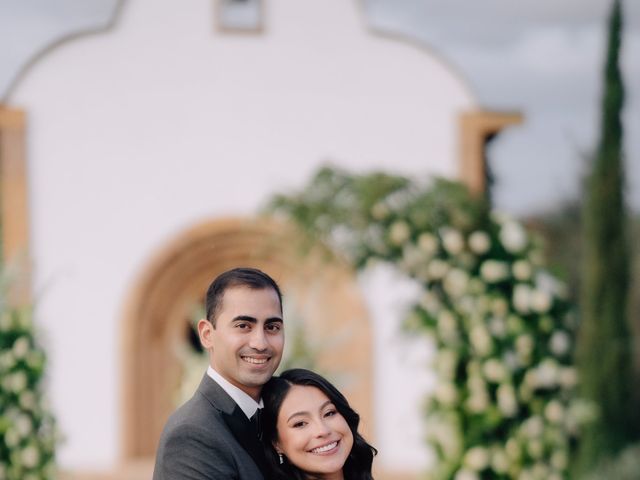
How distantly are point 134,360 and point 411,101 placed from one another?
11.4 ft

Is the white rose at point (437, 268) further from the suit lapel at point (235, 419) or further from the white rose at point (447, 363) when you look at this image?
the suit lapel at point (235, 419)

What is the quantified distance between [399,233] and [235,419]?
3.95 meters

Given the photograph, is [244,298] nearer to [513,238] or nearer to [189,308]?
[513,238]

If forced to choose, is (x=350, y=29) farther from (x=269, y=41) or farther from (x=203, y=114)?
(x=203, y=114)

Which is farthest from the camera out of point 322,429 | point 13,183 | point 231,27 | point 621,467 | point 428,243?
point 231,27

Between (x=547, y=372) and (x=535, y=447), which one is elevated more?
(x=547, y=372)

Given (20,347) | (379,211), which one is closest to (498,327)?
(379,211)

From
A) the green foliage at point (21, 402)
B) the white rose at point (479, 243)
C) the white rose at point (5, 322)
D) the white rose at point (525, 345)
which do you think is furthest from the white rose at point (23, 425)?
the white rose at point (525, 345)

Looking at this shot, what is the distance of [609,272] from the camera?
751 centimetres

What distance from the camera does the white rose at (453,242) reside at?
251 inches

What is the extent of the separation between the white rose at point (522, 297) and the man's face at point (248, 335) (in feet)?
12.5

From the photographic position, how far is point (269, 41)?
31.1ft

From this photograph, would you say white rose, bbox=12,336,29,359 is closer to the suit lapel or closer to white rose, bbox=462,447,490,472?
white rose, bbox=462,447,490,472

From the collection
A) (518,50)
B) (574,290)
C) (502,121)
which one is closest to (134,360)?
(502,121)
